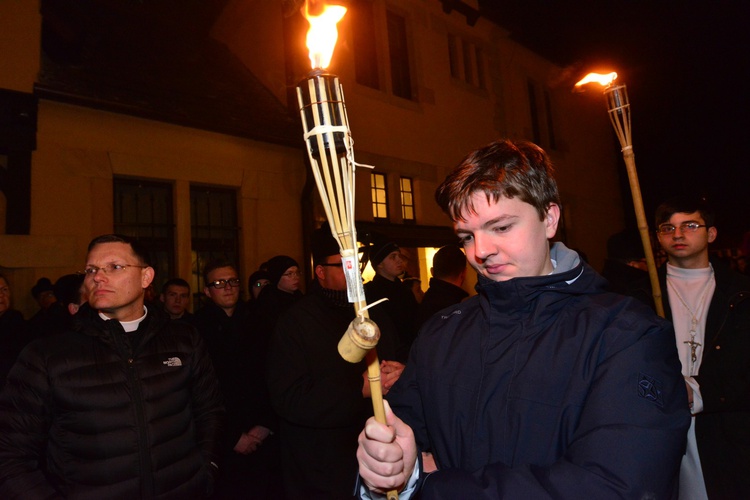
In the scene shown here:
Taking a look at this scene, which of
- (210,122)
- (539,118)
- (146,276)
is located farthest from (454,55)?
(146,276)

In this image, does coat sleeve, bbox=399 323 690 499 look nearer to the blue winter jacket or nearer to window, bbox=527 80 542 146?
the blue winter jacket

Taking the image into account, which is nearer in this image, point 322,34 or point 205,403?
point 322,34

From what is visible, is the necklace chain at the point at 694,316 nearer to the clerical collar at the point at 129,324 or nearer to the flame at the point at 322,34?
the flame at the point at 322,34

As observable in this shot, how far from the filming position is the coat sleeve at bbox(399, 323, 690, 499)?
122cm

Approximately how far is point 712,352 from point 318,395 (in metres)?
2.41

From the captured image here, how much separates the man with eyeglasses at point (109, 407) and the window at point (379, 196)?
8.28 metres

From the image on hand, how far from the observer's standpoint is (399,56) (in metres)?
12.4

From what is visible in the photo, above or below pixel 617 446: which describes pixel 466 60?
above

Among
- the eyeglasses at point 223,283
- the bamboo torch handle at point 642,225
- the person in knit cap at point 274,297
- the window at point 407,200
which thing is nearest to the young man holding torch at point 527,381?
the bamboo torch handle at point 642,225

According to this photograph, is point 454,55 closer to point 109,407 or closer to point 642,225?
point 642,225

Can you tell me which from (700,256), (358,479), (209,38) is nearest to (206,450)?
(358,479)

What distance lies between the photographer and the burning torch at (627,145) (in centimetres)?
278

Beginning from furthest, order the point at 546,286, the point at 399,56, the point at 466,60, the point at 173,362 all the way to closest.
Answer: the point at 466,60 < the point at 399,56 < the point at 173,362 < the point at 546,286

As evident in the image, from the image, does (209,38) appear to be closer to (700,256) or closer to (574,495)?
(700,256)
